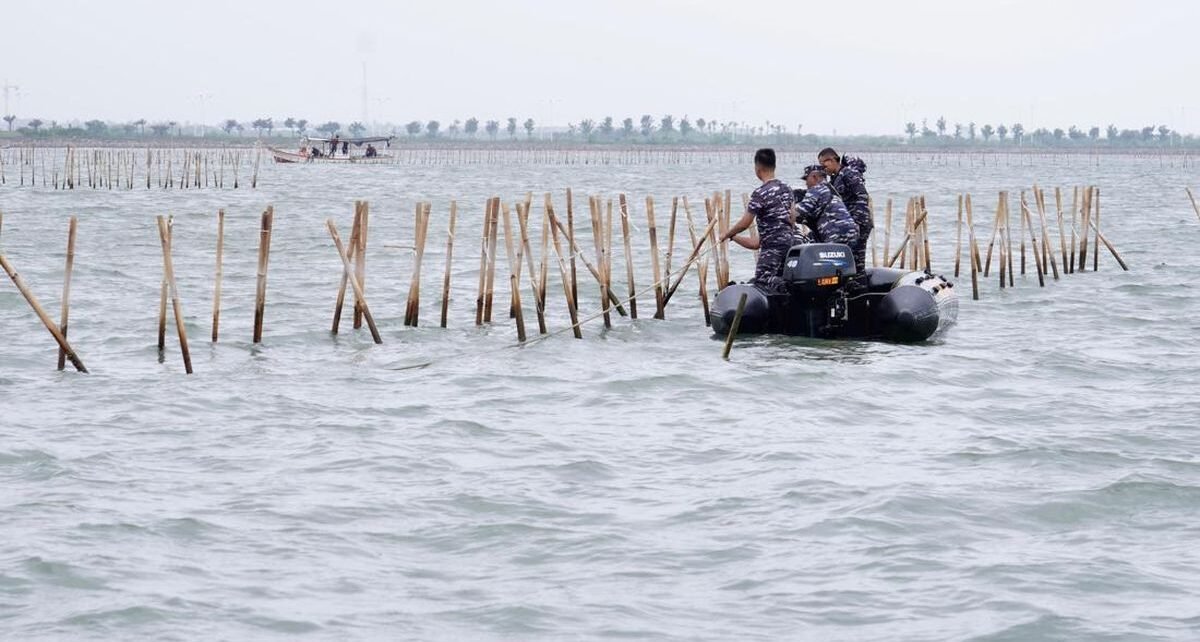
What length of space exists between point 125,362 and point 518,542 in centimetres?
841

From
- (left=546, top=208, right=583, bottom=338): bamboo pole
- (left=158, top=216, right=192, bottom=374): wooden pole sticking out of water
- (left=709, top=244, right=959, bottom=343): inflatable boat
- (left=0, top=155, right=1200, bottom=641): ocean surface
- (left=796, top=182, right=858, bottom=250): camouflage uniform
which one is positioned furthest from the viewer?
(left=546, top=208, right=583, bottom=338): bamboo pole

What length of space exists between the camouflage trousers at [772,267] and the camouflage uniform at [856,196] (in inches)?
43.9

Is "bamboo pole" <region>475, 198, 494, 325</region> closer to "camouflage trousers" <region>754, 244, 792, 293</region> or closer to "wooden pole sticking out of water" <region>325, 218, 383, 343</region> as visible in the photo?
"wooden pole sticking out of water" <region>325, 218, 383, 343</region>

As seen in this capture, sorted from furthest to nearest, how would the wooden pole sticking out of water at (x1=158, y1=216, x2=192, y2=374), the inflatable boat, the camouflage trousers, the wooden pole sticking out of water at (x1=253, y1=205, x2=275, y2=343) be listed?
the camouflage trousers, the inflatable boat, the wooden pole sticking out of water at (x1=253, y1=205, x2=275, y2=343), the wooden pole sticking out of water at (x1=158, y1=216, x2=192, y2=374)

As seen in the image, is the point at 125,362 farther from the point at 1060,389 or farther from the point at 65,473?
the point at 1060,389

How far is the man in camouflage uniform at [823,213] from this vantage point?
18078 millimetres

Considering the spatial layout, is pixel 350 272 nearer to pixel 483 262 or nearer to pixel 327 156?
pixel 483 262

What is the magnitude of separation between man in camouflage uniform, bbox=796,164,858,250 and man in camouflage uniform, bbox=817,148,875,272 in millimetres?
381

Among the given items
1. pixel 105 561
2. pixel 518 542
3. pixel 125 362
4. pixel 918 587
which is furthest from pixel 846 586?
pixel 125 362

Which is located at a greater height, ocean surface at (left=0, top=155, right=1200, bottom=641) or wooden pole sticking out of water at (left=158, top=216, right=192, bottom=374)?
wooden pole sticking out of water at (left=158, top=216, right=192, bottom=374)

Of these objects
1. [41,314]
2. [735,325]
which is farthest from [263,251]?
[735,325]

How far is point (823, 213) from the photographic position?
18.2 metres

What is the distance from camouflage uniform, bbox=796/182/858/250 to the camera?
59.3 feet

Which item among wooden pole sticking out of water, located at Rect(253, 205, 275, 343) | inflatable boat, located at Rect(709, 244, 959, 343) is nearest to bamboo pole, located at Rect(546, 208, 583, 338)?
inflatable boat, located at Rect(709, 244, 959, 343)
